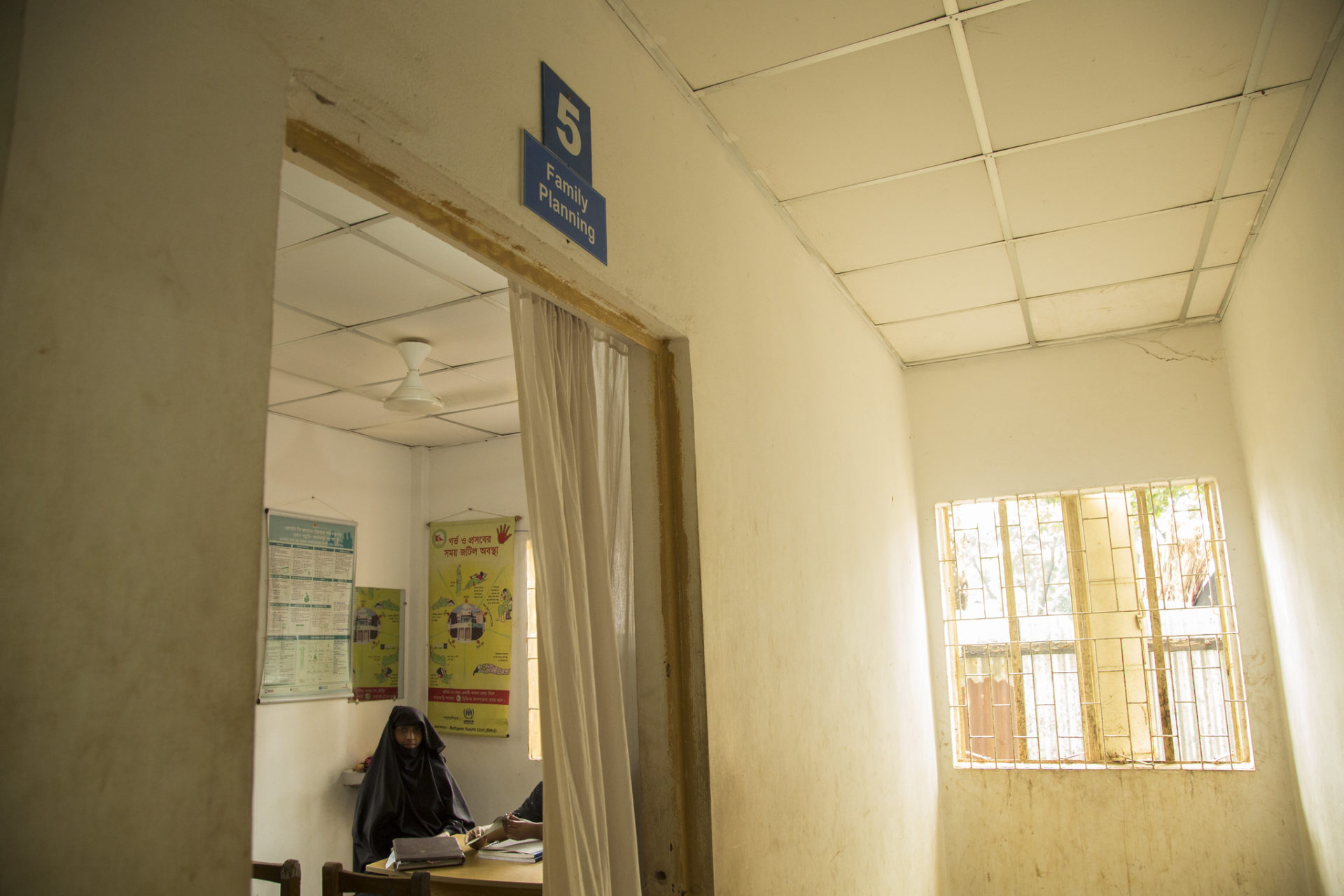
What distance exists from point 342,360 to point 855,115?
2.62 m

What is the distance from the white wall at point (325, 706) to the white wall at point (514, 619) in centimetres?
27

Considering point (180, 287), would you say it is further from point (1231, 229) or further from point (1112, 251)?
point (1231, 229)

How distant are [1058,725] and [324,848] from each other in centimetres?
400

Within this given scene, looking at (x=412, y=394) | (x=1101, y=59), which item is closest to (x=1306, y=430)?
(x=1101, y=59)

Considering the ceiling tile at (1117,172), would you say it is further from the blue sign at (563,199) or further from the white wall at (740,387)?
the blue sign at (563,199)

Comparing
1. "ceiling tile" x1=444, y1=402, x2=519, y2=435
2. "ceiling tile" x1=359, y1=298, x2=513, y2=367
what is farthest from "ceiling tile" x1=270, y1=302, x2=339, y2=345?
"ceiling tile" x1=444, y1=402, x2=519, y2=435

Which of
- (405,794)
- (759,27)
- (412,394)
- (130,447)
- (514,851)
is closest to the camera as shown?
(130,447)

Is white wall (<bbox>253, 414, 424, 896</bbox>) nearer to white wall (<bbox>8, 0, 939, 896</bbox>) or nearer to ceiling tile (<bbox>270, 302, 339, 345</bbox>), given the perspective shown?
ceiling tile (<bbox>270, 302, 339, 345</bbox>)

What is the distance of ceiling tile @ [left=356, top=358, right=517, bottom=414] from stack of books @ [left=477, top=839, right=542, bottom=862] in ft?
6.63

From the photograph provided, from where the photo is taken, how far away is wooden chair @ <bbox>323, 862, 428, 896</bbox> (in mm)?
2557

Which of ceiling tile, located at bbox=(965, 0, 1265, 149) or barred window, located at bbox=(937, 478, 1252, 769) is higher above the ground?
ceiling tile, located at bbox=(965, 0, 1265, 149)

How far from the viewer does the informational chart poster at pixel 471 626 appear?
5.34 metres

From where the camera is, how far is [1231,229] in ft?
11.0

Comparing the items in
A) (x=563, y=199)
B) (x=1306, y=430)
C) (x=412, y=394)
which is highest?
(x=412, y=394)
